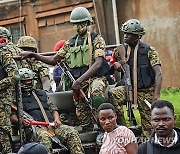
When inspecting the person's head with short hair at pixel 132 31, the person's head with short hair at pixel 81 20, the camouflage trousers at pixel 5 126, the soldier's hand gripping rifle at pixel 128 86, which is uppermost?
the person's head with short hair at pixel 81 20

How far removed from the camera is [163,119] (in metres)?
5.63

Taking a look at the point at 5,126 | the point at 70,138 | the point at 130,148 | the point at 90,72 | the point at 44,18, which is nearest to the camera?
the point at 130,148

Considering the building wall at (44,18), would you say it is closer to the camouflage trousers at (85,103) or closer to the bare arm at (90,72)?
the camouflage trousers at (85,103)

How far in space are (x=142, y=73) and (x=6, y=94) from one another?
6.54 feet

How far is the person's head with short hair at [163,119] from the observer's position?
5.55 m

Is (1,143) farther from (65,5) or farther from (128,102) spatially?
(65,5)

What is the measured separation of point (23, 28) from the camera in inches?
839

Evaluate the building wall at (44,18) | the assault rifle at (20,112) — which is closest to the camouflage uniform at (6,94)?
the assault rifle at (20,112)

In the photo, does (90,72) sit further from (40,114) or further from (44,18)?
(44,18)

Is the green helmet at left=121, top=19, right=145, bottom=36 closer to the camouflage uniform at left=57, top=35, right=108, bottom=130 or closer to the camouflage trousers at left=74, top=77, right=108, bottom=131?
the camouflage uniform at left=57, top=35, right=108, bottom=130

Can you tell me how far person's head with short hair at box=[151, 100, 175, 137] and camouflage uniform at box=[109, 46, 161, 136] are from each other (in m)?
3.18

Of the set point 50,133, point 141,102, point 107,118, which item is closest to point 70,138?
point 50,133

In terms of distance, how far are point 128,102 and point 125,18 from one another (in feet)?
35.4

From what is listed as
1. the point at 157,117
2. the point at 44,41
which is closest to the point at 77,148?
the point at 157,117
